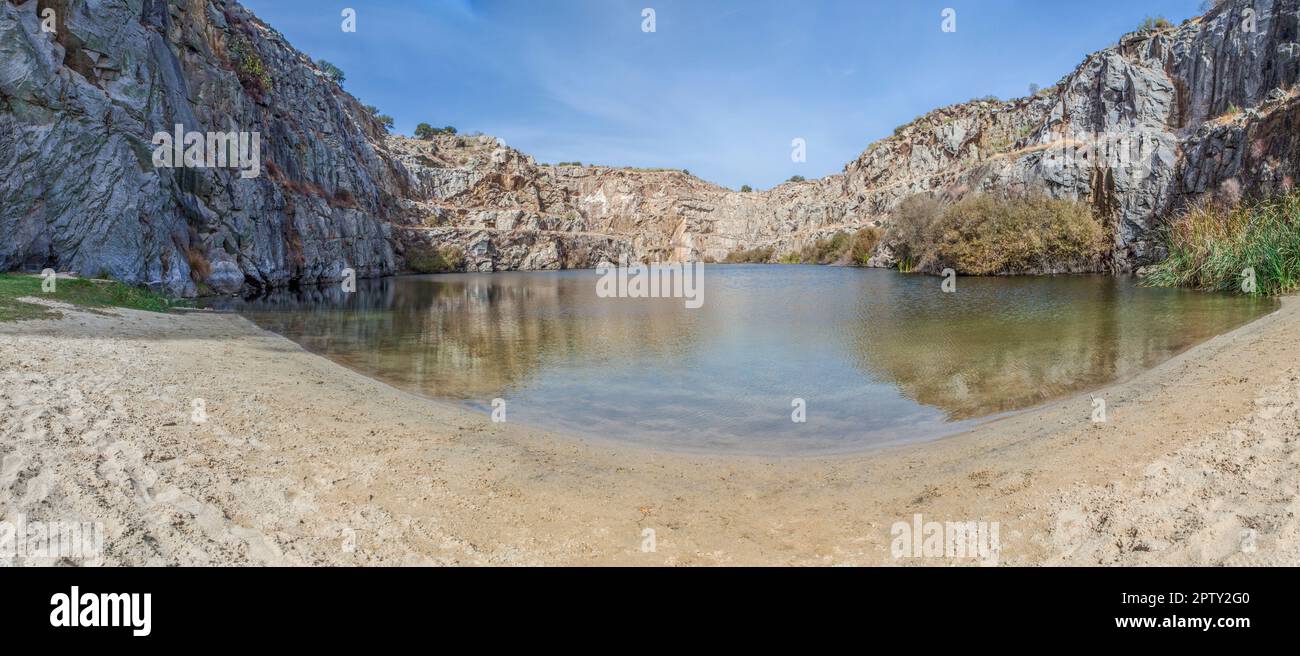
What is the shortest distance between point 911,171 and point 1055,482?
10033 cm

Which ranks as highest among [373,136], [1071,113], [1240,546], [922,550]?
[373,136]

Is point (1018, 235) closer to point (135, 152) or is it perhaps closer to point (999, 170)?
point (999, 170)

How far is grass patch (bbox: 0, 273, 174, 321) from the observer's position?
10.7 meters

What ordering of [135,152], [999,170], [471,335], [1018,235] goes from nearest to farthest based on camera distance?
1. [471,335]
2. [135,152]
3. [1018,235]
4. [999,170]

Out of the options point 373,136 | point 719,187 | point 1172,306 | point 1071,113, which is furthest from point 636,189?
point 1172,306

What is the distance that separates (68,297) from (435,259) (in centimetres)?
7000

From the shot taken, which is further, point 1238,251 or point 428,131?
point 428,131

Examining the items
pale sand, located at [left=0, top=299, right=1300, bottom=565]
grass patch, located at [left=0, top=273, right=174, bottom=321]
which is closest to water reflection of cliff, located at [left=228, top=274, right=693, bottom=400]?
grass patch, located at [left=0, top=273, right=174, bottom=321]

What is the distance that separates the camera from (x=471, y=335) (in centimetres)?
1872

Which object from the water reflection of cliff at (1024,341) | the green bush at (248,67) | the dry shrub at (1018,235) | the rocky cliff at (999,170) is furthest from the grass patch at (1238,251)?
the green bush at (248,67)

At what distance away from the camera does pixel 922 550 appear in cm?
436

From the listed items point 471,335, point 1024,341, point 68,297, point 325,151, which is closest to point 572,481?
point 1024,341

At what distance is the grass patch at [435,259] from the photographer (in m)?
78.9

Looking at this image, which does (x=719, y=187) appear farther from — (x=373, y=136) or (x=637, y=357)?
(x=637, y=357)
